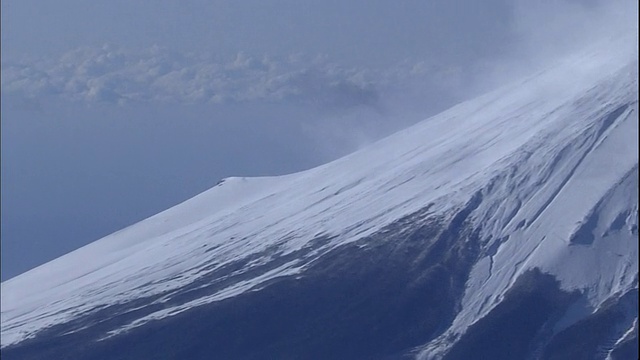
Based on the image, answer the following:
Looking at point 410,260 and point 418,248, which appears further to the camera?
point 418,248

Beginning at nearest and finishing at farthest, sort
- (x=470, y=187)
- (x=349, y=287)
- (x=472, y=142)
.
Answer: (x=349, y=287) → (x=470, y=187) → (x=472, y=142)

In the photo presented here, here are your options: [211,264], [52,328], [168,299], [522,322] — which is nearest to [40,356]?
[52,328]

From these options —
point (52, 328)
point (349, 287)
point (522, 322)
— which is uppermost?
point (52, 328)

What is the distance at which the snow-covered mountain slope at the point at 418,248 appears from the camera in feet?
101

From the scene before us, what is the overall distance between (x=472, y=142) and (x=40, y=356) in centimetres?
1492

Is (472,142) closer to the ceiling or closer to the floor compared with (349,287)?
closer to the ceiling

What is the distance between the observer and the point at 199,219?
39750 mm

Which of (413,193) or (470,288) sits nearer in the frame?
(470,288)

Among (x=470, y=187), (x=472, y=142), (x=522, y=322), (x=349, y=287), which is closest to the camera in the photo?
(x=522, y=322)

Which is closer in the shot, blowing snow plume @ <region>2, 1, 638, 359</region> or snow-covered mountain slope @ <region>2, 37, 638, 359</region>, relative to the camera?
blowing snow plume @ <region>2, 1, 638, 359</region>

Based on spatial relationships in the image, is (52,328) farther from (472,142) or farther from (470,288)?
(472,142)

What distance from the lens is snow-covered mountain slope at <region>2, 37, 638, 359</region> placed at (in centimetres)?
3073

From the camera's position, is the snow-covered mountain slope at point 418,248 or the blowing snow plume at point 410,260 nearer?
→ the blowing snow plume at point 410,260

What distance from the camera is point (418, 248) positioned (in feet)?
111
